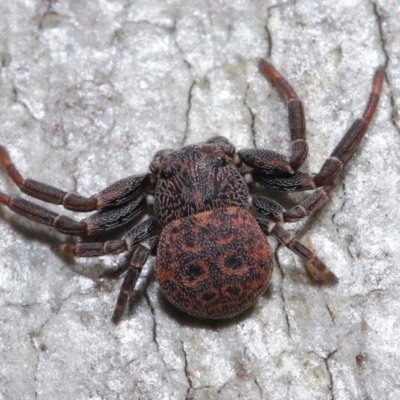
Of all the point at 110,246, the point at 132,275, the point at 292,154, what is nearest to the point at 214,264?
the point at 132,275

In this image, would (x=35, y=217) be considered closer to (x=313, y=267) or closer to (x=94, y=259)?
(x=94, y=259)

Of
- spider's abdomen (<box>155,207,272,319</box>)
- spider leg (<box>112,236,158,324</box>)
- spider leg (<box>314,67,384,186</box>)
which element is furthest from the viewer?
spider leg (<box>314,67,384,186</box>)

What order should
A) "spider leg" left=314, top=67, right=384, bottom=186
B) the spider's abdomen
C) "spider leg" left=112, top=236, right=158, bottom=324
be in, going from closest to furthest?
the spider's abdomen, "spider leg" left=112, top=236, right=158, bottom=324, "spider leg" left=314, top=67, right=384, bottom=186

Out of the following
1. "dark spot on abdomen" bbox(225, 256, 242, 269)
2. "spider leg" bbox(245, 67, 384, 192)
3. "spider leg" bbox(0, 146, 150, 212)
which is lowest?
"spider leg" bbox(0, 146, 150, 212)

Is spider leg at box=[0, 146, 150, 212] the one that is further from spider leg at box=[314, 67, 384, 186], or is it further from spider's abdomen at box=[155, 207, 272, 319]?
spider leg at box=[314, 67, 384, 186]

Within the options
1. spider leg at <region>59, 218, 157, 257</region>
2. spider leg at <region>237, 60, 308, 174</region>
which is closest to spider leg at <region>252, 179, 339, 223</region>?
spider leg at <region>237, 60, 308, 174</region>

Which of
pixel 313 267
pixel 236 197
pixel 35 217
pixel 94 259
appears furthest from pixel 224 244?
pixel 35 217
